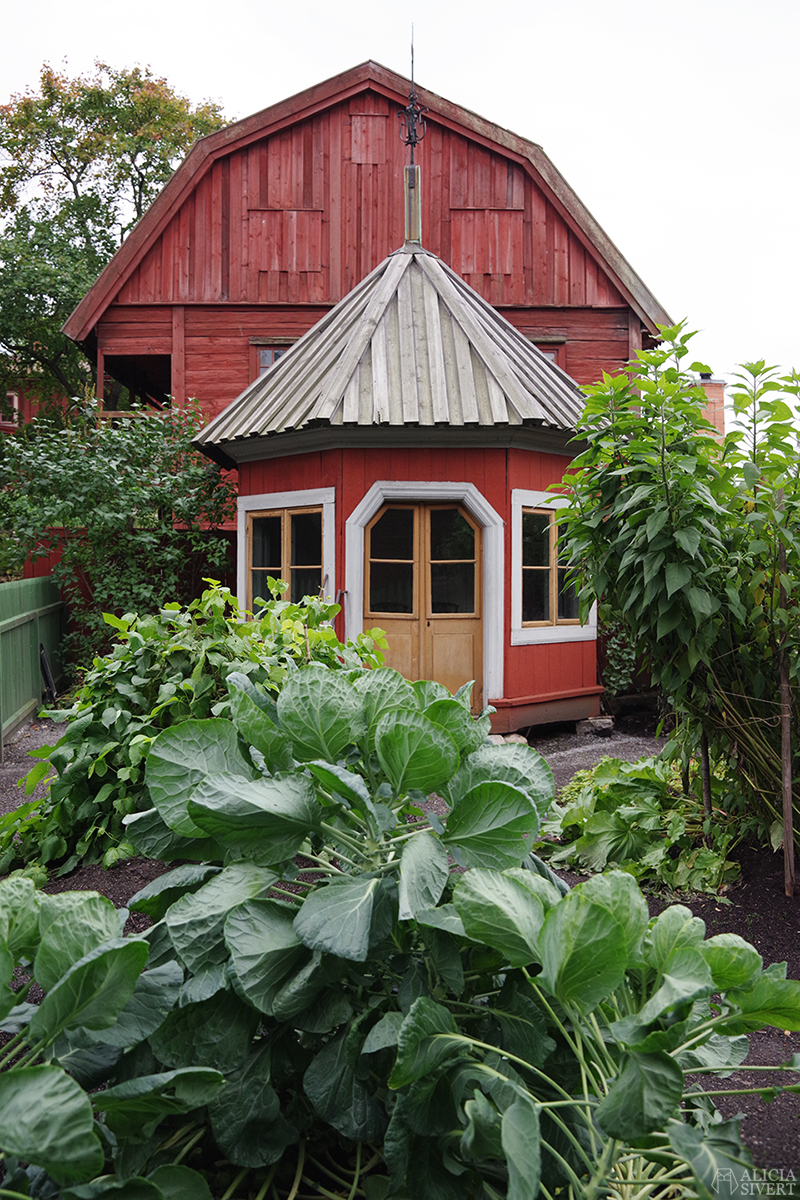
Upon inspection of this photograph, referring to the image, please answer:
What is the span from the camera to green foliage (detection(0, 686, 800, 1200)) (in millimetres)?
949

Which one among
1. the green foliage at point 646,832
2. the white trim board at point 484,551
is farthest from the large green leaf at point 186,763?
the white trim board at point 484,551

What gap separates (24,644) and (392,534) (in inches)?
172

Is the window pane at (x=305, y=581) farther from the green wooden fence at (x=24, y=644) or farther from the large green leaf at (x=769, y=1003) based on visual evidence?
the large green leaf at (x=769, y=1003)

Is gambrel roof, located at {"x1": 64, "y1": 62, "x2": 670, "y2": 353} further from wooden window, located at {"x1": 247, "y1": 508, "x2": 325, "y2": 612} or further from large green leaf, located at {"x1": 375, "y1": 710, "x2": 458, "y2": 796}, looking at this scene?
large green leaf, located at {"x1": 375, "y1": 710, "x2": 458, "y2": 796}

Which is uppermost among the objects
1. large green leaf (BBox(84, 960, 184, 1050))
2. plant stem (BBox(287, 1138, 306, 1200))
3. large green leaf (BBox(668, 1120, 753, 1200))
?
large green leaf (BBox(84, 960, 184, 1050))

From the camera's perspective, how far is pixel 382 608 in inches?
305

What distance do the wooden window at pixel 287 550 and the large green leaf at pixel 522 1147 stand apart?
6.79 m

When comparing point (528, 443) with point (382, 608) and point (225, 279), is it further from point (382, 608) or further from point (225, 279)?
point (225, 279)

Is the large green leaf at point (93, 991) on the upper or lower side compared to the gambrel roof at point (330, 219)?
lower

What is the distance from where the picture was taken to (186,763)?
1298 mm

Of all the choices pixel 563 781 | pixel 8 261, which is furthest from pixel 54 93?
pixel 563 781

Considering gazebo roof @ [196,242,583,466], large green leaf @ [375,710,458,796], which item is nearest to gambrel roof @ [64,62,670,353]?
gazebo roof @ [196,242,583,466]

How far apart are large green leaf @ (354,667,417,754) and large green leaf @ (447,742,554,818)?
137 millimetres

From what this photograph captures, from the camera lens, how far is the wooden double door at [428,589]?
304 inches
